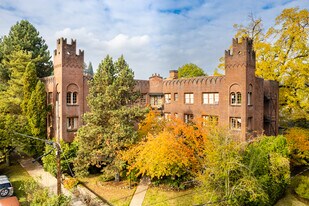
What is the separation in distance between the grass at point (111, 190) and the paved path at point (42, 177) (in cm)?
Result: 198

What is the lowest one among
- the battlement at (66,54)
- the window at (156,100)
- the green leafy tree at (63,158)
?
the green leafy tree at (63,158)

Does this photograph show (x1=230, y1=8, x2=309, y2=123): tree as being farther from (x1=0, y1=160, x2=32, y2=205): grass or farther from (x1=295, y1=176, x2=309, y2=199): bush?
(x1=0, y1=160, x2=32, y2=205): grass

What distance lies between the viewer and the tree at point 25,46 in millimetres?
36688

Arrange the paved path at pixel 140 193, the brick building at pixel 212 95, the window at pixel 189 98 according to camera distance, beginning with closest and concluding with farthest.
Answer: the paved path at pixel 140 193 < the brick building at pixel 212 95 < the window at pixel 189 98

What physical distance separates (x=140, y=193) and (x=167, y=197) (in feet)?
7.97

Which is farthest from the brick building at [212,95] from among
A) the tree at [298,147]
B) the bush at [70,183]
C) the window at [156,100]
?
the bush at [70,183]

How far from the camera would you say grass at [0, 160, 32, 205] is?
67.3 feet

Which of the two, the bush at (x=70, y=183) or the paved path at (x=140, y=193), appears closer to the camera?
the paved path at (x=140, y=193)

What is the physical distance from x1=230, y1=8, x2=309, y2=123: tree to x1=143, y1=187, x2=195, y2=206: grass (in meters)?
18.4

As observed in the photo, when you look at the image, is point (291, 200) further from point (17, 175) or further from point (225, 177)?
point (17, 175)

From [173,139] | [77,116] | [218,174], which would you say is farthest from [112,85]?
[218,174]

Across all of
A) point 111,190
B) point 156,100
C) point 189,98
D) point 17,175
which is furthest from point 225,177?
point 17,175

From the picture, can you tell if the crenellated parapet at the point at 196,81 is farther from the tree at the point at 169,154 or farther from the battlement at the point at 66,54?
the battlement at the point at 66,54

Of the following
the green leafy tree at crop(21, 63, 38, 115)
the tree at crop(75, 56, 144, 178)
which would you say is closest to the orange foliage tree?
the tree at crop(75, 56, 144, 178)
